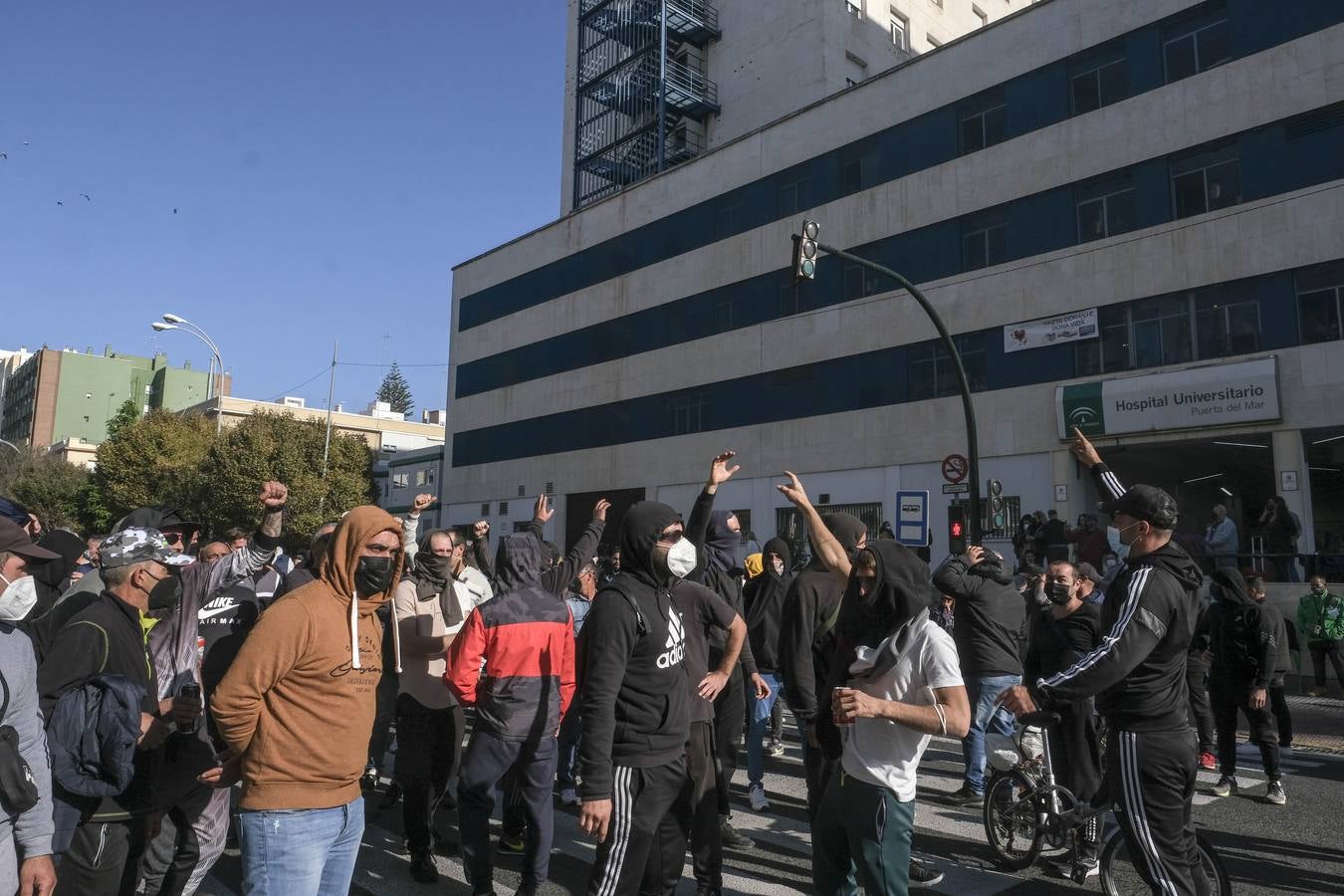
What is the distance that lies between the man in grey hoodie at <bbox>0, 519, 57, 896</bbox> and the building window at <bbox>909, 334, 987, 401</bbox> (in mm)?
21865

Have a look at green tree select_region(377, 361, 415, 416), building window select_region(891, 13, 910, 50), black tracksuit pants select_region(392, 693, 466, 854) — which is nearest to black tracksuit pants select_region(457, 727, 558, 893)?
black tracksuit pants select_region(392, 693, 466, 854)

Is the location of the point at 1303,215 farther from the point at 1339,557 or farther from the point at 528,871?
the point at 528,871

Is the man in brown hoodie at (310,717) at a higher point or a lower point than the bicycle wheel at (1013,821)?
higher

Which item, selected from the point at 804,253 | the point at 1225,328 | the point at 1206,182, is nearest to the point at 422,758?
the point at 804,253

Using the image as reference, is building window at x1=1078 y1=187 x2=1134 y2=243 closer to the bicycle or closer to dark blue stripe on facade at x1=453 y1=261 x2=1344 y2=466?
dark blue stripe on facade at x1=453 y1=261 x2=1344 y2=466

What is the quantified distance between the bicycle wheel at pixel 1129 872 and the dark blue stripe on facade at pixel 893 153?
1978cm

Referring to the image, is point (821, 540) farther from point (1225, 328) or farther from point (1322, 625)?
point (1225, 328)

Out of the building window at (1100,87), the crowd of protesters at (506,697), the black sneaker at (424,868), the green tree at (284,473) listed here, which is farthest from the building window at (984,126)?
the green tree at (284,473)

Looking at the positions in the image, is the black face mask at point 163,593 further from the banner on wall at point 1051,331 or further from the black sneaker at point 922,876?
the banner on wall at point 1051,331

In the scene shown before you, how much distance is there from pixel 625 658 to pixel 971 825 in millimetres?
3816

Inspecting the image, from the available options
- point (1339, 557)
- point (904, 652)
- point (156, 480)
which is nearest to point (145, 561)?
point (904, 652)

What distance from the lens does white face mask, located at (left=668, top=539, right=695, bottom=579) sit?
12.8ft

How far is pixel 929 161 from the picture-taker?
80.8 ft

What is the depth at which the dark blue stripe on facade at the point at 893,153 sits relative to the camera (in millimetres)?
19203
